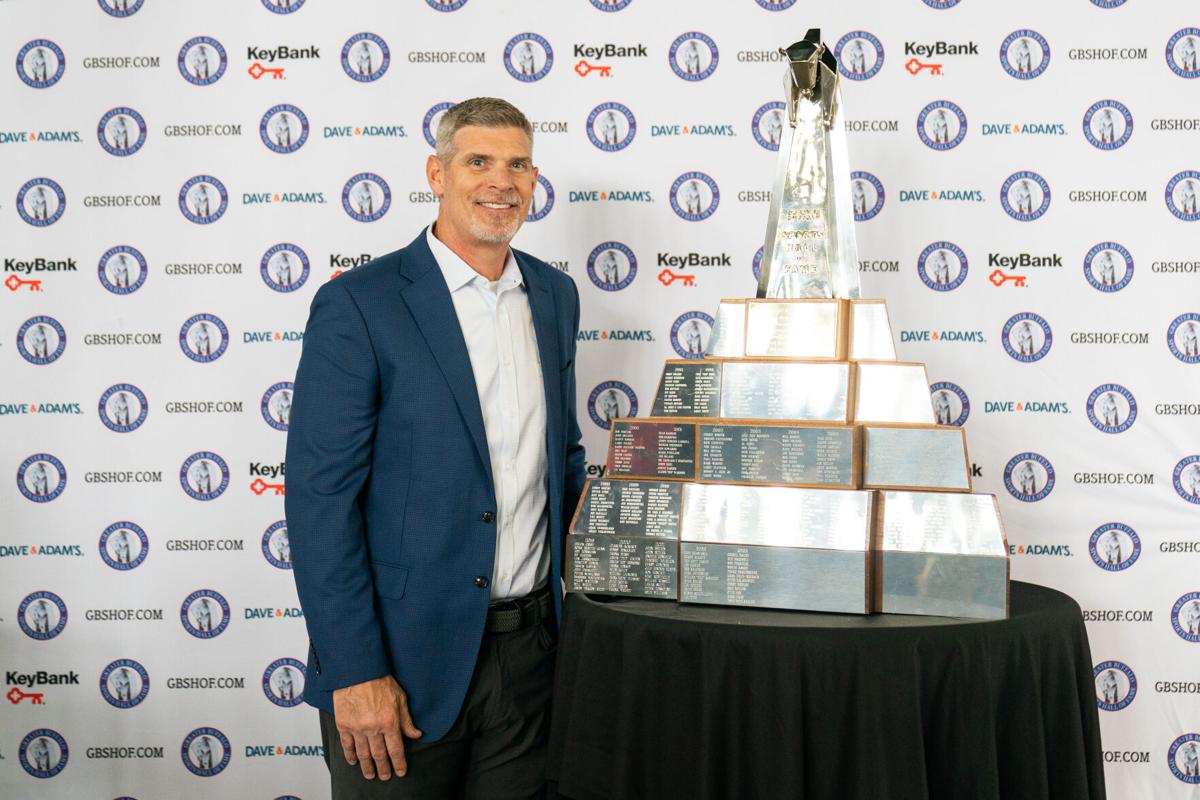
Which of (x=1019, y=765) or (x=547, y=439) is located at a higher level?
(x=547, y=439)

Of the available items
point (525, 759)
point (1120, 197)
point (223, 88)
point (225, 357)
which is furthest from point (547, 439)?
point (1120, 197)

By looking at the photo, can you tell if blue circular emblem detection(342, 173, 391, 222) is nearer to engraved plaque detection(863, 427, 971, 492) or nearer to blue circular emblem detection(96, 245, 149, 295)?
blue circular emblem detection(96, 245, 149, 295)

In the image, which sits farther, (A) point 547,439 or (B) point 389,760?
(A) point 547,439

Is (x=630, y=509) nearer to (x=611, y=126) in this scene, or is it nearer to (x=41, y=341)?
(x=611, y=126)

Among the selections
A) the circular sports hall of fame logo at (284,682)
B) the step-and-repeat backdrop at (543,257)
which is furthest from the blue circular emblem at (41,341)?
the circular sports hall of fame logo at (284,682)

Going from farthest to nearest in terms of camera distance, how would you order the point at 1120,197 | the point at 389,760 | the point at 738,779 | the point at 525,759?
the point at 1120,197, the point at 525,759, the point at 389,760, the point at 738,779

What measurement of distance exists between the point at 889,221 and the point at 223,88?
1928mm

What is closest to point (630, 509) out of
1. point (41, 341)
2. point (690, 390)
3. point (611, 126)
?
point (690, 390)

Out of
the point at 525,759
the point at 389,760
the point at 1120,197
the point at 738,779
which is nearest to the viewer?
the point at 738,779

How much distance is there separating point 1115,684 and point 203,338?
2.78 metres

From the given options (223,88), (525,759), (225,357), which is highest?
(223,88)

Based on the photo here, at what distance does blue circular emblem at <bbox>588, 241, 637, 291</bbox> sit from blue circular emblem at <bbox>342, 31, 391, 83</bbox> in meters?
0.80

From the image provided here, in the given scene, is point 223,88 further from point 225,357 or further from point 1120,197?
point 1120,197

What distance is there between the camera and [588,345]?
2963mm
